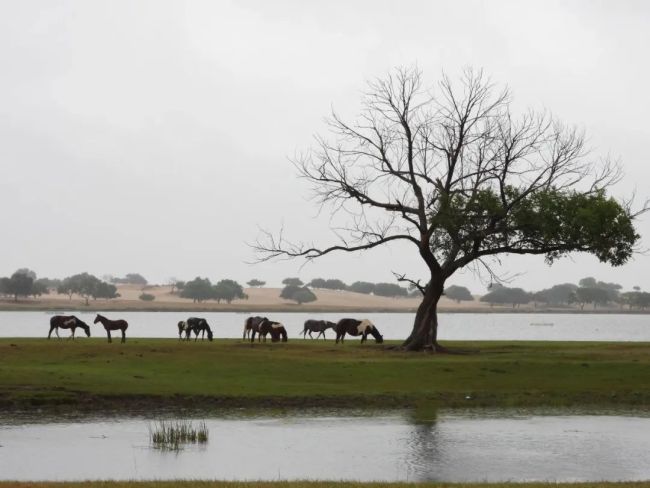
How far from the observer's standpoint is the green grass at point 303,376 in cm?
3262

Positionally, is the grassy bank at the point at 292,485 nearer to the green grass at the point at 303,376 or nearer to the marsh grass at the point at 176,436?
the marsh grass at the point at 176,436

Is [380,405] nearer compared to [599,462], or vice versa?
[599,462]

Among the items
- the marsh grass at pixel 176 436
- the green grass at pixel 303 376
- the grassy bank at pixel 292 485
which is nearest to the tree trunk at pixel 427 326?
the green grass at pixel 303 376

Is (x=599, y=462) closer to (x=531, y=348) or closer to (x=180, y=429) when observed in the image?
(x=180, y=429)

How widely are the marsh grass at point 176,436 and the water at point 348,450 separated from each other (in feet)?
0.87

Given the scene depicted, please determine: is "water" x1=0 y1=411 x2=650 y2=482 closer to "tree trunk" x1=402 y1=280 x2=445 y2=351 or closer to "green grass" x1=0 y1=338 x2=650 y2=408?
"green grass" x1=0 y1=338 x2=650 y2=408

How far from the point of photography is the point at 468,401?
110 ft

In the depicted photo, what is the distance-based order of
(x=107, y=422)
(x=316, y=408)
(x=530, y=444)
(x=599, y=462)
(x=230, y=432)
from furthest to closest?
(x=316, y=408)
(x=107, y=422)
(x=230, y=432)
(x=530, y=444)
(x=599, y=462)

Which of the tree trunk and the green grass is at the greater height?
the tree trunk

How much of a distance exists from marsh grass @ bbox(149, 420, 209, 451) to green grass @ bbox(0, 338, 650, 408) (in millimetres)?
6850

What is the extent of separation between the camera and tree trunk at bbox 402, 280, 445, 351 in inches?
1935

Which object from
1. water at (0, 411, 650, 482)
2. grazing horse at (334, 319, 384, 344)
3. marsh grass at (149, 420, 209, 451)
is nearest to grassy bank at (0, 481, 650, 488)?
water at (0, 411, 650, 482)

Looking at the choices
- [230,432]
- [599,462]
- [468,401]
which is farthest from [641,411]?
[230,432]

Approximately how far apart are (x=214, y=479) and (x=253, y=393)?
15.3m
